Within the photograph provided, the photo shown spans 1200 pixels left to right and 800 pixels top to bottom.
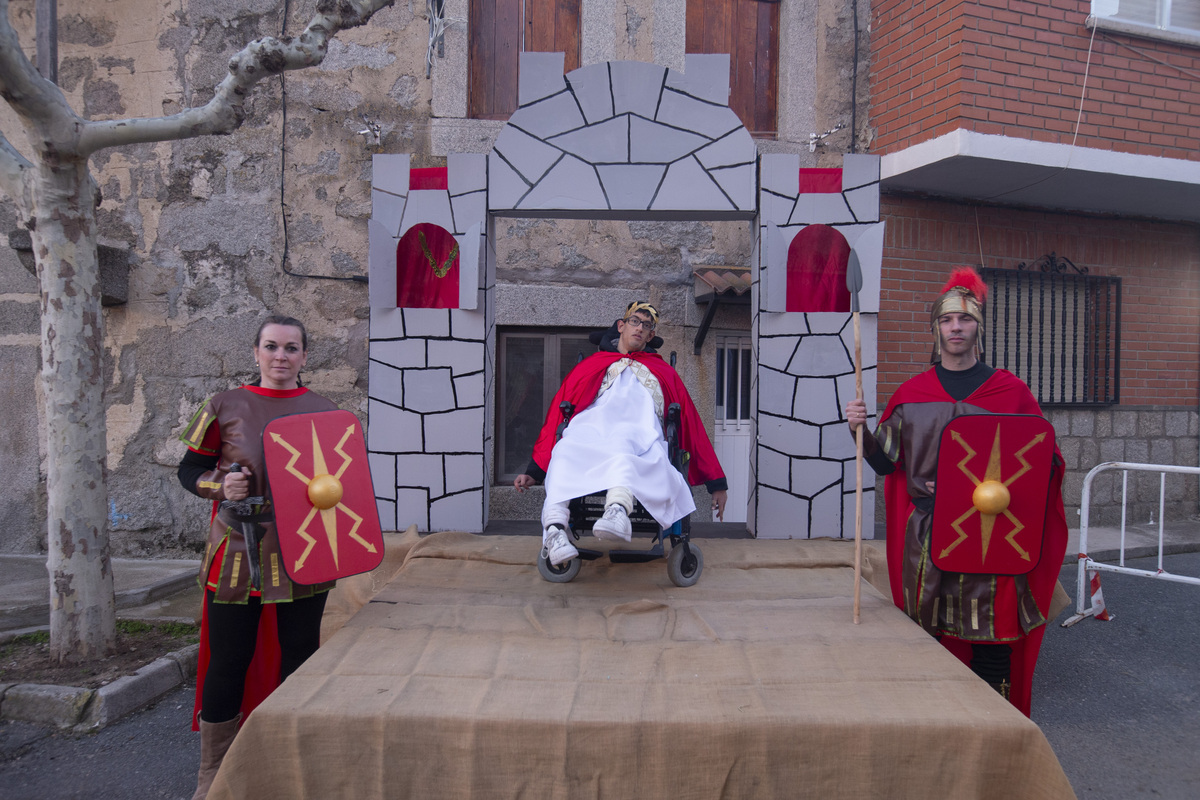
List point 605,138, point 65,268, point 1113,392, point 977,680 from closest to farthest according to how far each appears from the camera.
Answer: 1. point 977,680
2. point 65,268
3. point 605,138
4. point 1113,392

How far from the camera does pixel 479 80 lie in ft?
19.5

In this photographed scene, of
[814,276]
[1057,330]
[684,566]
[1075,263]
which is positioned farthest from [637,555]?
[1075,263]

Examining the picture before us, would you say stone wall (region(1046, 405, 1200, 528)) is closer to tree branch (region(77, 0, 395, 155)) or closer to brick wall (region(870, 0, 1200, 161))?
brick wall (region(870, 0, 1200, 161))

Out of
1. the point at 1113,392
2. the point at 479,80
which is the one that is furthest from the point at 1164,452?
the point at 479,80

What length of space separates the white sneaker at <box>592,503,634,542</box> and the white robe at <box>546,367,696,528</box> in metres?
0.16

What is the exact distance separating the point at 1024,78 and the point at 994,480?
4.46 metres

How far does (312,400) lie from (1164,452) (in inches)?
291

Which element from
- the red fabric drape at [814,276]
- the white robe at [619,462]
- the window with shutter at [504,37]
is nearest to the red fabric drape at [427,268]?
the white robe at [619,462]

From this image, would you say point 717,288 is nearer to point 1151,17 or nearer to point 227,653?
point 227,653

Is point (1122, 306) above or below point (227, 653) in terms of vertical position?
above

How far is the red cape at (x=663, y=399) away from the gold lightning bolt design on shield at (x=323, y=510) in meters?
1.20

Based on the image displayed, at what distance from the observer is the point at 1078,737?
3.09 meters

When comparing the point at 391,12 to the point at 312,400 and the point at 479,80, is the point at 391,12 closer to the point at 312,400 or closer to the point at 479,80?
the point at 479,80

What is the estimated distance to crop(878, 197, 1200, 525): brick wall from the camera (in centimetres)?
600
